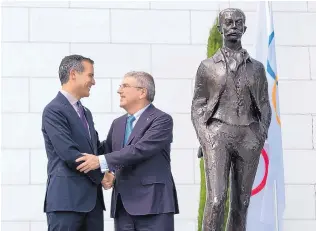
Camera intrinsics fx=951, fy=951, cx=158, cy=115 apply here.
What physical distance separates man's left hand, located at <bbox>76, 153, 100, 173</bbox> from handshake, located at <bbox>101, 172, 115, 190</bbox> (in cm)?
31

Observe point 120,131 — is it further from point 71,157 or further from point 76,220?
point 76,220

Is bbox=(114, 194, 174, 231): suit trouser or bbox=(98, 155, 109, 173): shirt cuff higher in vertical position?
bbox=(98, 155, 109, 173): shirt cuff

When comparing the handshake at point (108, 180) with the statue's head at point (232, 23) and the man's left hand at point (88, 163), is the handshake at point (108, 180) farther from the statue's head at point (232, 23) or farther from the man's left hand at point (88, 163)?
the statue's head at point (232, 23)

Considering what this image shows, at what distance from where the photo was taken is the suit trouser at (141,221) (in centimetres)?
645

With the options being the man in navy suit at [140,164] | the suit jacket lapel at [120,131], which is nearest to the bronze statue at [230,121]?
the man in navy suit at [140,164]

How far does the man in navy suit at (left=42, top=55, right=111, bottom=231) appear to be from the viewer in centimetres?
639

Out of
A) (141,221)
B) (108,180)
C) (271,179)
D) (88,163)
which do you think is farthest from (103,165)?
(271,179)

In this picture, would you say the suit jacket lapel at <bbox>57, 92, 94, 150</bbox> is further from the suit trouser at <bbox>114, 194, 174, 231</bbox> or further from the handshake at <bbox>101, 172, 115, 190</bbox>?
the suit trouser at <bbox>114, 194, 174, 231</bbox>

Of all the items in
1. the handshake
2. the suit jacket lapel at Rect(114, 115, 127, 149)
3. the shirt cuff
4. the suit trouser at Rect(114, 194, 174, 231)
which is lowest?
the suit trouser at Rect(114, 194, 174, 231)

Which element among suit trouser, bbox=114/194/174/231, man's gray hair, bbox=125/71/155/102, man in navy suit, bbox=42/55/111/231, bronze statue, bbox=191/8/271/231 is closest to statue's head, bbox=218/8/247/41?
bronze statue, bbox=191/8/271/231

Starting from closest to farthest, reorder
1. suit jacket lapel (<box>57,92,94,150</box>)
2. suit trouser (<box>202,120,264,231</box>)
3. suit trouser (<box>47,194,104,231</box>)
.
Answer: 1. suit trouser (<box>202,120,264,231</box>)
2. suit trouser (<box>47,194,104,231</box>)
3. suit jacket lapel (<box>57,92,94,150</box>)

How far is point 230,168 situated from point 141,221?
726 mm

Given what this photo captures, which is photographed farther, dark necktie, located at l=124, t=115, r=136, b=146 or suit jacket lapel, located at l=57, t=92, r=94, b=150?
dark necktie, located at l=124, t=115, r=136, b=146

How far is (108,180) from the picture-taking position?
6785mm
